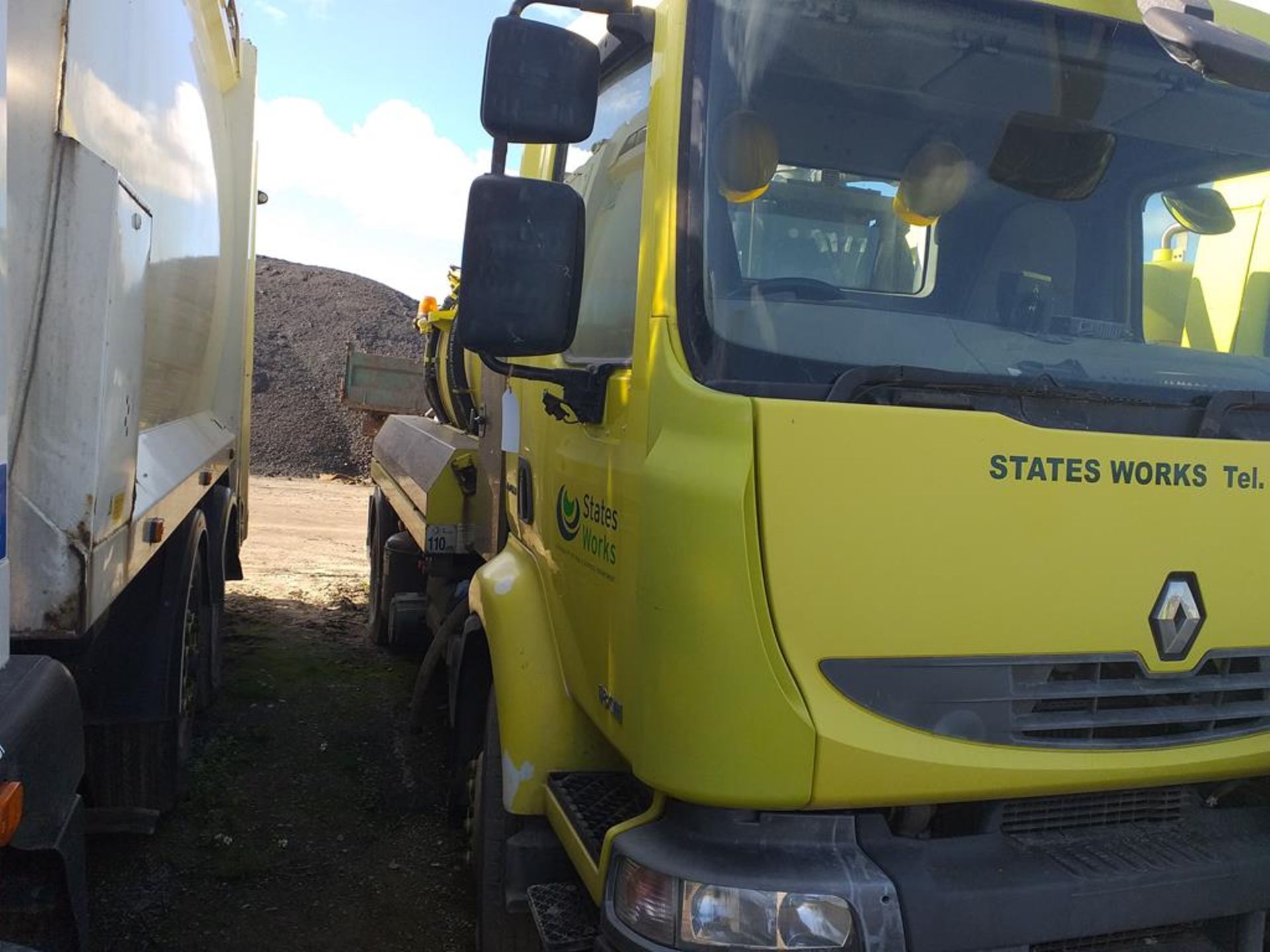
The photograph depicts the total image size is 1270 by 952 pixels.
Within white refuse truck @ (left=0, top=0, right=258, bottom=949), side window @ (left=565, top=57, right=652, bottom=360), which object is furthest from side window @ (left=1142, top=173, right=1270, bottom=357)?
white refuse truck @ (left=0, top=0, right=258, bottom=949)

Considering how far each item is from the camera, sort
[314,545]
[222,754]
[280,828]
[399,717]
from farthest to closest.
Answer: [314,545]
[399,717]
[222,754]
[280,828]

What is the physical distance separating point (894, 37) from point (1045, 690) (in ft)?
4.43

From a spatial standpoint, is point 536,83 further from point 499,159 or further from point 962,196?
point 962,196

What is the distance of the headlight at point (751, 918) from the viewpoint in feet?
5.54

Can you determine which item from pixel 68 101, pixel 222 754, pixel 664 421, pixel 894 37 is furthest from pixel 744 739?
pixel 222 754

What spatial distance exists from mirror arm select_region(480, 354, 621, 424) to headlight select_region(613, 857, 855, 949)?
3.20 feet

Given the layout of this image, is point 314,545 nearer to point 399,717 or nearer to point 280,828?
point 399,717

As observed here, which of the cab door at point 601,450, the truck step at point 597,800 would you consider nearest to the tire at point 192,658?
the cab door at point 601,450

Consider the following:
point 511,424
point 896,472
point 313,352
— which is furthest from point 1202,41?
point 313,352

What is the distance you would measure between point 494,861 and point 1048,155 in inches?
87.4

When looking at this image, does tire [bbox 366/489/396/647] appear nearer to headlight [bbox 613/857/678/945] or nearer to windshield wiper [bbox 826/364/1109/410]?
headlight [bbox 613/857/678/945]

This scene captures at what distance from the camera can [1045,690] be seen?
1.87 m

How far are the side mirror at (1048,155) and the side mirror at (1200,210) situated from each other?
0.31 m

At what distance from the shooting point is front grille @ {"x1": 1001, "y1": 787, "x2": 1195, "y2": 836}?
1969 mm
